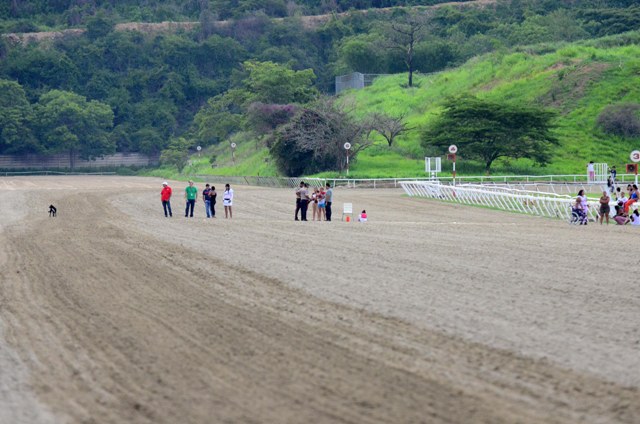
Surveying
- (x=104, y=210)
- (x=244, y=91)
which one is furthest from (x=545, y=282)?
(x=244, y=91)

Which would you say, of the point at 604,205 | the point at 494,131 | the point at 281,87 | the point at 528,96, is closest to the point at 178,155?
the point at 281,87

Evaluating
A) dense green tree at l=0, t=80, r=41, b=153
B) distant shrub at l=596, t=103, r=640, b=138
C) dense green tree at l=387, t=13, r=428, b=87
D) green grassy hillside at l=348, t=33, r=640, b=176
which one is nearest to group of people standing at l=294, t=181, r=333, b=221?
green grassy hillside at l=348, t=33, r=640, b=176

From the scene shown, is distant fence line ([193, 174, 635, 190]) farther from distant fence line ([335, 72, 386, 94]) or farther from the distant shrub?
distant fence line ([335, 72, 386, 94])

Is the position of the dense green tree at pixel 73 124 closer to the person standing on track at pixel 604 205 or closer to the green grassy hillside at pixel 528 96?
the green grassy hillside at pixel 528 96

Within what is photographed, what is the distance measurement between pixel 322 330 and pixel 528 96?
71.2m

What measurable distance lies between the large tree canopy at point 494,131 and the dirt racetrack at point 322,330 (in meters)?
38.7

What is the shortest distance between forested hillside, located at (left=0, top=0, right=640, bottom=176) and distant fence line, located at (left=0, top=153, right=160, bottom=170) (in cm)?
135

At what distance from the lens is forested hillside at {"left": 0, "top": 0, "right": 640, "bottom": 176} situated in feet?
338

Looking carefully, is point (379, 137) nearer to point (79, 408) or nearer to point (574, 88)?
point (574, 88)

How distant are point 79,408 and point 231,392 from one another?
156 cm

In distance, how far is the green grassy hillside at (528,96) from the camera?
71.2 metres

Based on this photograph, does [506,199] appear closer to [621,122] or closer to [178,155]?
[621,122]

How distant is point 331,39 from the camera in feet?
456

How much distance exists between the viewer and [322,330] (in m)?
13.7
